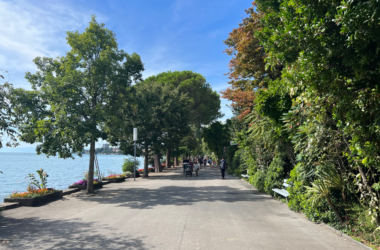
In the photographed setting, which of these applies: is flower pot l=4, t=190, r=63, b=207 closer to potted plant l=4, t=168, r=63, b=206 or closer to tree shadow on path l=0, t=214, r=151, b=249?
potted plant l=4, t=168, r=63, b=206

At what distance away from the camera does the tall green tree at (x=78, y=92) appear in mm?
12664

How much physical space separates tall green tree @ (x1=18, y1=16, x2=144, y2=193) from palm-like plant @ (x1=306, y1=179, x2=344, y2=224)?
31.6ft

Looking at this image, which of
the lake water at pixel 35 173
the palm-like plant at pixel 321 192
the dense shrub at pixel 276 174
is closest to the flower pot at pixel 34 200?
the lake water at pixel 35 173

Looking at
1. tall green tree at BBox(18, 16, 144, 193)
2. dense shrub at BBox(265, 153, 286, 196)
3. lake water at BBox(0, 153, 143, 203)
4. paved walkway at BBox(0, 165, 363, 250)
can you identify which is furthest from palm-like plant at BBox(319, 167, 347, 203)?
lake water at BBox(0, 153, 143, 203)

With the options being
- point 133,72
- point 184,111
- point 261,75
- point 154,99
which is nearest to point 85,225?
point 133,72

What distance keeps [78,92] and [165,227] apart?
30.6ft

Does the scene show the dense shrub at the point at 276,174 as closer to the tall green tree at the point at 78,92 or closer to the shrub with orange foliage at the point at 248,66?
the shrub with orange foliage at the point at 248,66

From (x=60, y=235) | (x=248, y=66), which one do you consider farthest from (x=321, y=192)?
A: (x=248, y=66)

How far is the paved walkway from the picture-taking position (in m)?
5.58

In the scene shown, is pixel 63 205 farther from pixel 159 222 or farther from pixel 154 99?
pixel 154 99

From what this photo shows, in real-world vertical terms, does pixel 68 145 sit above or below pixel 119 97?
below

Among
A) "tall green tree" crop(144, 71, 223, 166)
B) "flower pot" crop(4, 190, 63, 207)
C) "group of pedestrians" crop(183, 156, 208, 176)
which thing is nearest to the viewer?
"flower pot" crop(4, 190, 63, 207)

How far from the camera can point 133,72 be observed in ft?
50.3

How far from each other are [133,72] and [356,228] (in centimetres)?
1268
